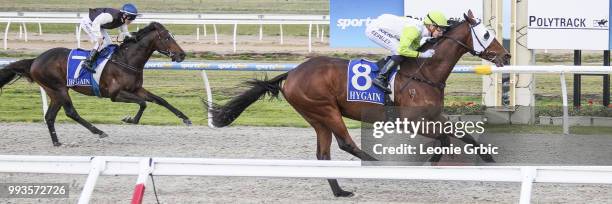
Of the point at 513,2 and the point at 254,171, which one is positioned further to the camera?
the point at 513,2

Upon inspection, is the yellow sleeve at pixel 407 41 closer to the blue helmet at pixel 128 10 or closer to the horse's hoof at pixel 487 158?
the horse's hoof at pixel 487 158

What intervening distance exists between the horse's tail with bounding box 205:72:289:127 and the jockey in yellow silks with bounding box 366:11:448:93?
0.68 meters

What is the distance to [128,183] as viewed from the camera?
23.4 feet

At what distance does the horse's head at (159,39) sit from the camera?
32.4ft

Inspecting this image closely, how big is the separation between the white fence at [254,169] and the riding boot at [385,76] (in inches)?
77.7

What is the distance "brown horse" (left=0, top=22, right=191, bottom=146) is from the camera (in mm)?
9727

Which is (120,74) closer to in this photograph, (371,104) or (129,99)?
(129,99)

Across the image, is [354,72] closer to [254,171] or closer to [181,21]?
[254,171]

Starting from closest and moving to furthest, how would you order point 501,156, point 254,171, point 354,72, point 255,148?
point 254,171 → point 354,72 → point 501,156 → point 255,148

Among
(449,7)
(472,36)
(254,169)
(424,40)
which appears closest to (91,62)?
(449,7)

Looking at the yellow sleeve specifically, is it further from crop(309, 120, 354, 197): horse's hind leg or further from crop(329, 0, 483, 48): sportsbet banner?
crop(329, 0, 483, 48): sportsbet banner

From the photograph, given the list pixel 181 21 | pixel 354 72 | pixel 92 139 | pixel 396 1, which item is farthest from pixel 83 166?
pixel 181 21

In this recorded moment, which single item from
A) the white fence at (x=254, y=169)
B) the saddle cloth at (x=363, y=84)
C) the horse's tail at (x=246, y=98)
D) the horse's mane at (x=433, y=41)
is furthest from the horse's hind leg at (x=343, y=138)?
the white fence at (x=254, y=169)

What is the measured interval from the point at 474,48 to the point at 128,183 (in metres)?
2.42
